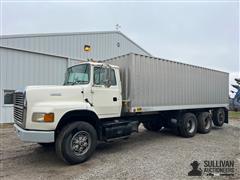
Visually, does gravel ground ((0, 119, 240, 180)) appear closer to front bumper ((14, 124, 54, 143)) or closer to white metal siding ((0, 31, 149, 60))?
front bumper ((14, 124, 54, 143))

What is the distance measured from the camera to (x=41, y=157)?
6441mm

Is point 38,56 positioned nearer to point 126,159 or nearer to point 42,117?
point 42,117

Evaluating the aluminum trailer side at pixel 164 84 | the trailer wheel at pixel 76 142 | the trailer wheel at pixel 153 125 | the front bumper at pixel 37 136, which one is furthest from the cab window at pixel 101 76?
the trailer wheel at pixel 153 125

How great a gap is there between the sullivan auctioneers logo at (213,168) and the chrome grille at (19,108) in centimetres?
431

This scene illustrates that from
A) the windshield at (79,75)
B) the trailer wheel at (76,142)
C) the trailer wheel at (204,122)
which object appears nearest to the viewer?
the trailer wheel at (76,142)

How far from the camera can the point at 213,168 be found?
5.48m

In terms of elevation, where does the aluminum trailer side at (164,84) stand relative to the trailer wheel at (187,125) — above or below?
above

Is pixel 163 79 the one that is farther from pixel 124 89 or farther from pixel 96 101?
pixel 96 101

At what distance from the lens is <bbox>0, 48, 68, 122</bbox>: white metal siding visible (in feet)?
40.7

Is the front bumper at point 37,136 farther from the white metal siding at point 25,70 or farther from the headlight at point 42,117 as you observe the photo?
the white metal siding at point 25,70

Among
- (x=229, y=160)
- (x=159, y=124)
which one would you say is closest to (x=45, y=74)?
(x=159, y=124)

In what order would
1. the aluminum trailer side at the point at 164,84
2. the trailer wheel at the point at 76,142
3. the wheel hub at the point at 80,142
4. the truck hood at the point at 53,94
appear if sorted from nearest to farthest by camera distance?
the truck hood at the point at 53,94, the trailer wheel at the point at 76,142, the wheel hub at the point at 80,142, the aluminum trailer side at the point at 164,84

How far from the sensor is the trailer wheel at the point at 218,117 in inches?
454

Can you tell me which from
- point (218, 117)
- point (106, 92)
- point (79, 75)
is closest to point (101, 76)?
point (106, 92)
